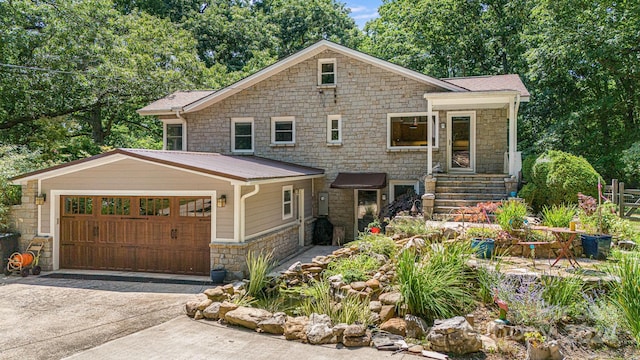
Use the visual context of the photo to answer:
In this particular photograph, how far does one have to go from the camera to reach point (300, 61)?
15.9 m

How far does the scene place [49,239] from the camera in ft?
36.4

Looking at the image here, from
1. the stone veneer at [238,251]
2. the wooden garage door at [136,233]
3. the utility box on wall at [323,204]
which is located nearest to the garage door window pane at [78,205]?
the wooden garage door at [136,233]

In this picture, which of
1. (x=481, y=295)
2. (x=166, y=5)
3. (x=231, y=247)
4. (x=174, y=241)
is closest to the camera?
(x=481, y=295)

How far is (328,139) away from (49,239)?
365 inches

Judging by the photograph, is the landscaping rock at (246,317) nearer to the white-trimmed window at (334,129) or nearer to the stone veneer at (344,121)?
the stone veneer at (344,121)

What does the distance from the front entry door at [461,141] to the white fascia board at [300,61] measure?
1.43 meters

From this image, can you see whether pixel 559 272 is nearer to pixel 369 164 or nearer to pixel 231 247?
pixel 231 247

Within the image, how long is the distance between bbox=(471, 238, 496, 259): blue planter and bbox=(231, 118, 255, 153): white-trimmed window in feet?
33.7

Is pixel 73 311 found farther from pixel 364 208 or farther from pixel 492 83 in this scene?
pixel 492 83

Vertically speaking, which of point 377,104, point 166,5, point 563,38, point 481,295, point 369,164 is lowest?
point 481,295

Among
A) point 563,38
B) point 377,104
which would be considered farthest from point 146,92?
point 563,38

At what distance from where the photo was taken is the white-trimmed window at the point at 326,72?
15.8 m

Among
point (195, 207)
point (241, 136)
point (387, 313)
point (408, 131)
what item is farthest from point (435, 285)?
point (241, 136)

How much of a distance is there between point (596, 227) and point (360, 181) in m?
7.47
